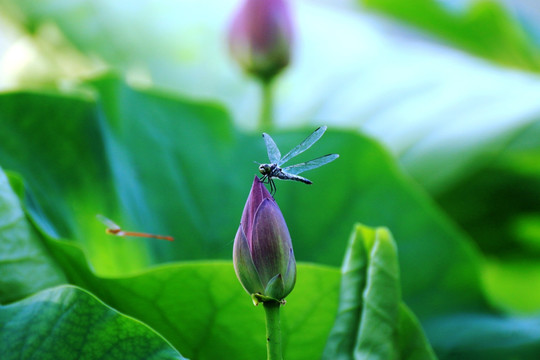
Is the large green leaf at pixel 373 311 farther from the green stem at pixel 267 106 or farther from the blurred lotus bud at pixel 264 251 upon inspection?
the green stem at pixel 267 106

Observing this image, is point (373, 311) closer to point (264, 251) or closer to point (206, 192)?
point (264, 251)

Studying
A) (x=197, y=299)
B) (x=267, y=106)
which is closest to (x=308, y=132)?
(x=267, y=106)

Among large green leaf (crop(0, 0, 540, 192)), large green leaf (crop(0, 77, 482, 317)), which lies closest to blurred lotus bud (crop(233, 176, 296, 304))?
large green leaf (crop(0, 77, 482, 317))

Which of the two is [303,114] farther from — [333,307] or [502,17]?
[333,307]

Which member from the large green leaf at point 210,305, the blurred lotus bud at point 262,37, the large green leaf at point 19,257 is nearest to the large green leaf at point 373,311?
the large green leaf at point 210,305

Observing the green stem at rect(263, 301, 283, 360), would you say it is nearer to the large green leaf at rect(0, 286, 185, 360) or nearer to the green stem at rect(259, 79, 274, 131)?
the large green leaf at rect(0, 286, 185, 360)

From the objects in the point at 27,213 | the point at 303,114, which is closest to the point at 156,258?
the point at 27,213
